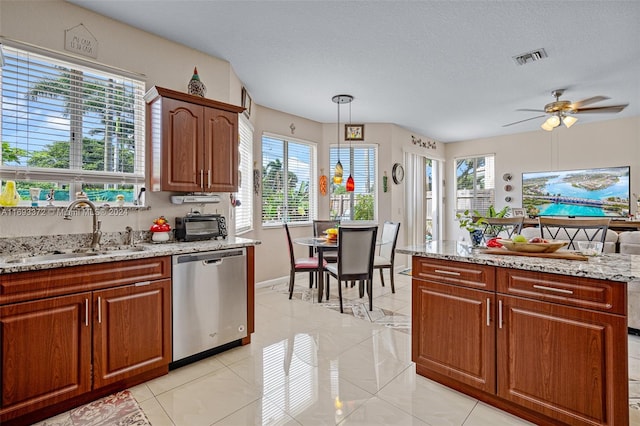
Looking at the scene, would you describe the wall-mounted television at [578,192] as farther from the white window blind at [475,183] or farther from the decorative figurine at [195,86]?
the decorative figurine at [195,86]

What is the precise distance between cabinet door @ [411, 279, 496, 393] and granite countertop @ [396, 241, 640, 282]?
0.68ft

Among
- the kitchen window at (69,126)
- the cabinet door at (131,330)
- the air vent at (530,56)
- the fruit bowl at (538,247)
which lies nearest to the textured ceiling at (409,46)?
the air vent at (530,56)

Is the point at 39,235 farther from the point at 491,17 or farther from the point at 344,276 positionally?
the point at 491,17

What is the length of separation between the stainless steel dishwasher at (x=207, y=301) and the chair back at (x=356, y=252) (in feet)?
4.21

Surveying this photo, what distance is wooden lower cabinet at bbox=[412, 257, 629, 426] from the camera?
1488mm

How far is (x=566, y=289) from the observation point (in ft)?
5.24

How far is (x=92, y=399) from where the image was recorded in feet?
6.49

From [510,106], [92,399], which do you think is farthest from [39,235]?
[510,106]

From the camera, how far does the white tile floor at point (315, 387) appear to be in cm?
183

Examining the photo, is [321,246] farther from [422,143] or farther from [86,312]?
[422,143]

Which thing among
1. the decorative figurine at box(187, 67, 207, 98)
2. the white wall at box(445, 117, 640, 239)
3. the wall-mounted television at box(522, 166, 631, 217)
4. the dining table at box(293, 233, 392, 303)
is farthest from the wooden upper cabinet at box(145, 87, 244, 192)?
the wall-mounted television at box(522, 166, 631, 217)

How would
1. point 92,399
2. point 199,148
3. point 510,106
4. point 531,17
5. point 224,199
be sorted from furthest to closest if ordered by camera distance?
point 510,106
point 224,199
point 199,148
point 531,17
point 92,399

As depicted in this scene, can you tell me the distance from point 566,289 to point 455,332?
26.8 inches

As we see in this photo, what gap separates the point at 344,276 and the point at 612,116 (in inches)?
218
